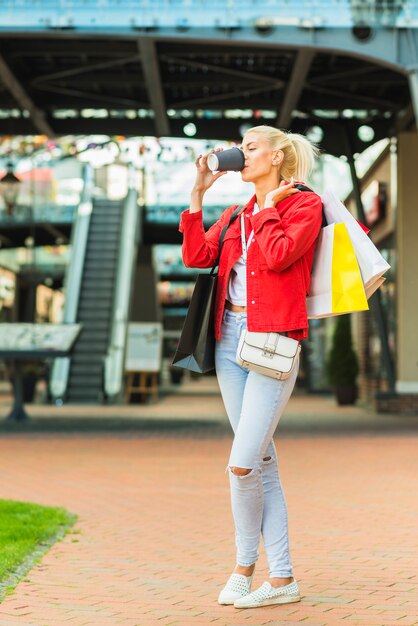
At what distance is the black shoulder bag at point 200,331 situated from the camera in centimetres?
477

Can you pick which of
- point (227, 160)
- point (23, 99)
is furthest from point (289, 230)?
point (23, 99)

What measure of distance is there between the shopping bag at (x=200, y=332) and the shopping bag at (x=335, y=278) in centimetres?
43

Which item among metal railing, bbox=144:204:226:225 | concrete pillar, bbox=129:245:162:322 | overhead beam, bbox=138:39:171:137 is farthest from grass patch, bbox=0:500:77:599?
concrete pillar, bbox=129:245:162:322

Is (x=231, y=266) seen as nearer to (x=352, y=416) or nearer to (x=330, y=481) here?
(x=330, y=481)

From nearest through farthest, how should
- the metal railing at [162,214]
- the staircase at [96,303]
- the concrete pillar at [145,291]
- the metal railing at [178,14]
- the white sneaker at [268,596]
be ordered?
the white sneaker at [268,596] < the metal railing at [178,14] < the staircase at [96,303] < the metal railing at [162,214] < the concrete pillar at [145,291]

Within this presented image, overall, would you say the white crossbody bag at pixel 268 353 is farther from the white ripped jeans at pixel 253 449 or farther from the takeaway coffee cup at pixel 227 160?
the takeaway coffee cup at pixel 227 160

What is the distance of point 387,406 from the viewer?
821 inches

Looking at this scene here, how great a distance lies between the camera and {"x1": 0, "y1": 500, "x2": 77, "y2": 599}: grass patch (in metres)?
5.58

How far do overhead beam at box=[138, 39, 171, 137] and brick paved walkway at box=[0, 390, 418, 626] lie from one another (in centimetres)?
518

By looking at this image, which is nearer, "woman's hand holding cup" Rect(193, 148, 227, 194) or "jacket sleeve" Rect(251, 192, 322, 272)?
"jacket sleeve" Rect(251, 192, 322, 272)

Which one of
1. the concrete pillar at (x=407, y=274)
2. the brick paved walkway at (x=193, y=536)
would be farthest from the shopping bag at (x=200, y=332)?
the concrete pillar at (x=407, y=274)

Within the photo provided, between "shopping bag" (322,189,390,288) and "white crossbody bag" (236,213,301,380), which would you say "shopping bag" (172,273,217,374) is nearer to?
"white crossbody bag" (236,213,301,380)

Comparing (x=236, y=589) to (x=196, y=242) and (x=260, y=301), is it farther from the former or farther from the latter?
(x=196, y=242)

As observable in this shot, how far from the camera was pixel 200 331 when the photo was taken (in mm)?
4801
